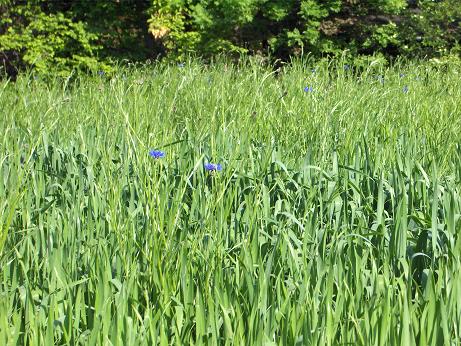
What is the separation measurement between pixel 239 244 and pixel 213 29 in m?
6.49

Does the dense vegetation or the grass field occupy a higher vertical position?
the dense vegetation

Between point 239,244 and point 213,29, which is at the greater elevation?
point 213,29

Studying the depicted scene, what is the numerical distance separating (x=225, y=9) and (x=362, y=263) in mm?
6039

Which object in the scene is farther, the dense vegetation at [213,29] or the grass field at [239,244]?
the dense vegetation at [213,29]

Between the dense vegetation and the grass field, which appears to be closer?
the grass field

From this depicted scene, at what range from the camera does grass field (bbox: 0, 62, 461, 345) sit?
5.92 ft

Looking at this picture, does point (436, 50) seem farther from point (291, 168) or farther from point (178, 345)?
point (178, 345)

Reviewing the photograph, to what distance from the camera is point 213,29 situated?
8.45 metres

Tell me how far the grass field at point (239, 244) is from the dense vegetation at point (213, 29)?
444 cm

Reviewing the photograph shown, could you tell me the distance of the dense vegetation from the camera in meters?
8.12

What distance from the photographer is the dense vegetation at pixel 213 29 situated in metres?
8.12

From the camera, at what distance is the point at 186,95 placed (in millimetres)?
4883

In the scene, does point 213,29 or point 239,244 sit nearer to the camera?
point 239,244

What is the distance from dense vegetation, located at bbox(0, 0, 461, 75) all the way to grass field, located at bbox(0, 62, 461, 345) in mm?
4438
